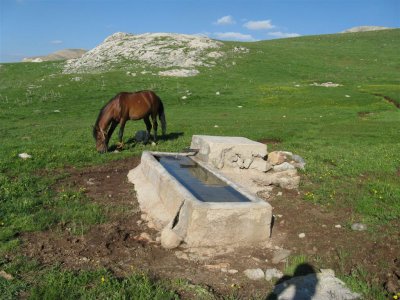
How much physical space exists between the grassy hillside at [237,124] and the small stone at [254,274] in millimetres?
3134

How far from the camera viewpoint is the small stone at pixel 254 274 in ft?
21.4

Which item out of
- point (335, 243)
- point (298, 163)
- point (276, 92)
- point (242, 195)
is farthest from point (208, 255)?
point (276, 92)

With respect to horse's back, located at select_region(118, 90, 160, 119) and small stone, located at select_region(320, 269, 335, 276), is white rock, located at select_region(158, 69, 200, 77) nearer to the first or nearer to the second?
horse's back, located at select_region(118, 90, 160, 119)

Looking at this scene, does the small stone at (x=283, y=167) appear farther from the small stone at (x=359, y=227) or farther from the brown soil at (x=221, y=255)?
the small stone at (x=359, y=227)

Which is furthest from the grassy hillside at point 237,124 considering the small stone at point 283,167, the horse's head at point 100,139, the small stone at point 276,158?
the small stone at point 276,158

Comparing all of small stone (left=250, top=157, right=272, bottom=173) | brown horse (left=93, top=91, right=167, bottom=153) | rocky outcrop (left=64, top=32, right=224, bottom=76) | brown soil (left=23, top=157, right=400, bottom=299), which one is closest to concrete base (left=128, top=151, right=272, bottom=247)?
brown soil (left=23, top=157, right=400, bottom=299)

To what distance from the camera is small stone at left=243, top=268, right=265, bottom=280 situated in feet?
21.4

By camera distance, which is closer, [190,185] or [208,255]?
[208,255]

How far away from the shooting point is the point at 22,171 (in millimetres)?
12195

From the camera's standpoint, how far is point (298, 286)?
611 centimetres

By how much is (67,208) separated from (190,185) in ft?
9.43

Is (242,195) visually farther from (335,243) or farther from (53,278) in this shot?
(53,278)

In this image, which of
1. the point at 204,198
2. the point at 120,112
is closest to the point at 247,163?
the point at 204,198

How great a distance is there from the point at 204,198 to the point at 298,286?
3.16 m
